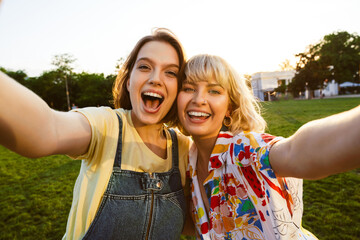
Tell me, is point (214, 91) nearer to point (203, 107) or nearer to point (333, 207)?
point (203, 107)

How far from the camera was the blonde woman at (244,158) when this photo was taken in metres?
1.08

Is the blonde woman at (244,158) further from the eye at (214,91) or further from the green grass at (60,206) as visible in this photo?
the green grass at (60,206)

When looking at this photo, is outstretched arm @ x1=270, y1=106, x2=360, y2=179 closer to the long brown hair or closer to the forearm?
the forearm

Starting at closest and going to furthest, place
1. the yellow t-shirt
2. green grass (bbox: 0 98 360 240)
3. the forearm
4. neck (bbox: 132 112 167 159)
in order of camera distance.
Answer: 1. the forearm
2. the yellow t-shirt
3. neck (bbox: 132 112 167 159)
4. green grass (bbox: 0 98 360 240)

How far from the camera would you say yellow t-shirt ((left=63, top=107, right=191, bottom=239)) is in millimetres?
1593

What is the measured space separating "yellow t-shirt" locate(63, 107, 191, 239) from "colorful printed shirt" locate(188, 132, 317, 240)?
61 cm

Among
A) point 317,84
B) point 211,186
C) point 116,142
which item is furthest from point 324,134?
point 317,84

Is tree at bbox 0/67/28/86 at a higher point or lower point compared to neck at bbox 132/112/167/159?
higher

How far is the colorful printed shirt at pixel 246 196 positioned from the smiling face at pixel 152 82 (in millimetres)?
663

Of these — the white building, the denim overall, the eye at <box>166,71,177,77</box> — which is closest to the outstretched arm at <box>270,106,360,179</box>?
the denim overall

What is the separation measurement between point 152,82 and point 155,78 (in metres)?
0.05

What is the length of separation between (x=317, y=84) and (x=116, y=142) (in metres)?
45.3

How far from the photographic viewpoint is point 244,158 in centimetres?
175

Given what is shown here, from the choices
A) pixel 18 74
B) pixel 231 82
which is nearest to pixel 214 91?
pixel 231 82
